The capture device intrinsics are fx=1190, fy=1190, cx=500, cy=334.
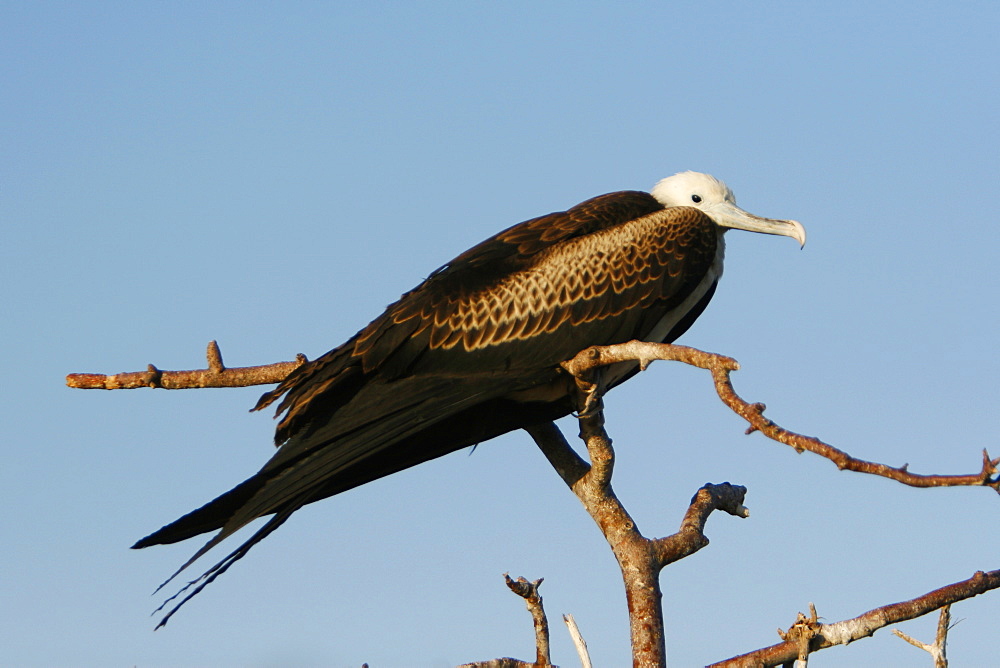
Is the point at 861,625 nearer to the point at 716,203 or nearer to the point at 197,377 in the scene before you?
the point at 716,203

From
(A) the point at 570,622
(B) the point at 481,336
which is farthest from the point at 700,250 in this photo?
(A) the point at 570,622

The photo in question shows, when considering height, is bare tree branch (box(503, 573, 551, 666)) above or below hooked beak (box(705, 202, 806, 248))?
below

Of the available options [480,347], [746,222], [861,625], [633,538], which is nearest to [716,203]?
[746,222]

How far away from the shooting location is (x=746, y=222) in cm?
845

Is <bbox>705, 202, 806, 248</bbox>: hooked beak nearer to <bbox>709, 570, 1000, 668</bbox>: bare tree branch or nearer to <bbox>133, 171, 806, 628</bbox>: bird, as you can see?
<bbox>133, 171, 806, 628</bbox>: bird

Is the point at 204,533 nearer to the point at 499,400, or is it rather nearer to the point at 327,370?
the point at 327,370

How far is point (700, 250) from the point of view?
26.2 ft

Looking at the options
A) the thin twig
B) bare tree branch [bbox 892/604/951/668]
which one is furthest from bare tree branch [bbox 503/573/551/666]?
bare tree branch [bbox 892/604/951/668]

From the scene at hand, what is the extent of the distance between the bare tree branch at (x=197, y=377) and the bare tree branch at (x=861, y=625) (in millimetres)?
3492

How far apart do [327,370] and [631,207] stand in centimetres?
241

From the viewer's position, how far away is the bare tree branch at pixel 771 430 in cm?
438

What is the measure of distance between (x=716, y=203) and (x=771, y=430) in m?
4.02

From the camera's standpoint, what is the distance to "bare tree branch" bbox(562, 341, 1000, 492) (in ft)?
14.4

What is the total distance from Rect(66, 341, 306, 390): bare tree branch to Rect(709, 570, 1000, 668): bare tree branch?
3.49 m
